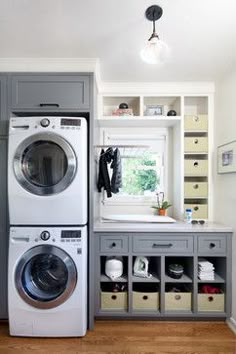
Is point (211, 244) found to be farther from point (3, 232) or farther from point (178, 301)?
point (3, 232)

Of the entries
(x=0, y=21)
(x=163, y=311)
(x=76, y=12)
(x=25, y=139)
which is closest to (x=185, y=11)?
(x=76, y=12)

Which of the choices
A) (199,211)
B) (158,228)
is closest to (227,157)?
(199,211)

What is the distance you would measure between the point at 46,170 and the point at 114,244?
90 cm

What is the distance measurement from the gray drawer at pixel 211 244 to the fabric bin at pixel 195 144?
972mm

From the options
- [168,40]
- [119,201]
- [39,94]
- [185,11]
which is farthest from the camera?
[119,201]

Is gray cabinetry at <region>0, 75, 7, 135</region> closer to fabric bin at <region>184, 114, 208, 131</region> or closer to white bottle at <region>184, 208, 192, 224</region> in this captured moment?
fabric bin at <region>184, 114, 208, 131</region>

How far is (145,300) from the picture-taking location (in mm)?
2248

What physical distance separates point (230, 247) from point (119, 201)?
1278 millimetres

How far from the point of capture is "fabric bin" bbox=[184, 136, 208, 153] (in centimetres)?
268

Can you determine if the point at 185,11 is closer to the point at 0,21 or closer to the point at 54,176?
the point at 0,21

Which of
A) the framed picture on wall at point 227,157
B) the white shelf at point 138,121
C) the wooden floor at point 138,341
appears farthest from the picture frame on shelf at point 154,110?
the wooden floor at point 138,341

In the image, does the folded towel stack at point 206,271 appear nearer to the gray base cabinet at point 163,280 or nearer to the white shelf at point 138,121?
the gray base cabinet at point 163,280

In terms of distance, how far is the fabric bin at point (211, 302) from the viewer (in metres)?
2.24

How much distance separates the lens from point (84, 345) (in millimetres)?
1925
